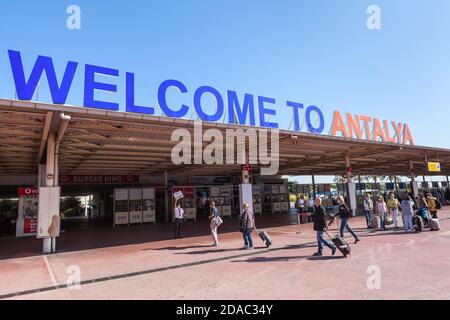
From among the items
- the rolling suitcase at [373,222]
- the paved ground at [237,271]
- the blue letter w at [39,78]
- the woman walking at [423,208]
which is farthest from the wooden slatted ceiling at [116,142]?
the paved ground at [237,271]

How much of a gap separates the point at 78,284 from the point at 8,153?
13210mm

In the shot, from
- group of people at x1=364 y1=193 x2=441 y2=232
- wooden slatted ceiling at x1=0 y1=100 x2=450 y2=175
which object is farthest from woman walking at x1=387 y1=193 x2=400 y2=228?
wooden slatted ceiling at x1=0 y1=100 x2=450 y2=175

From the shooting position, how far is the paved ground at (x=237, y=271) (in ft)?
20.1

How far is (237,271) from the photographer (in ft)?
25.9

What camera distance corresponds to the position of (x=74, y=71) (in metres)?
11.1

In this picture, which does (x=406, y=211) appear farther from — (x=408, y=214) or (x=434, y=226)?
(x=434, y=226)

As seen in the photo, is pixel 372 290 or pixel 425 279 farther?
pixel 425 279
